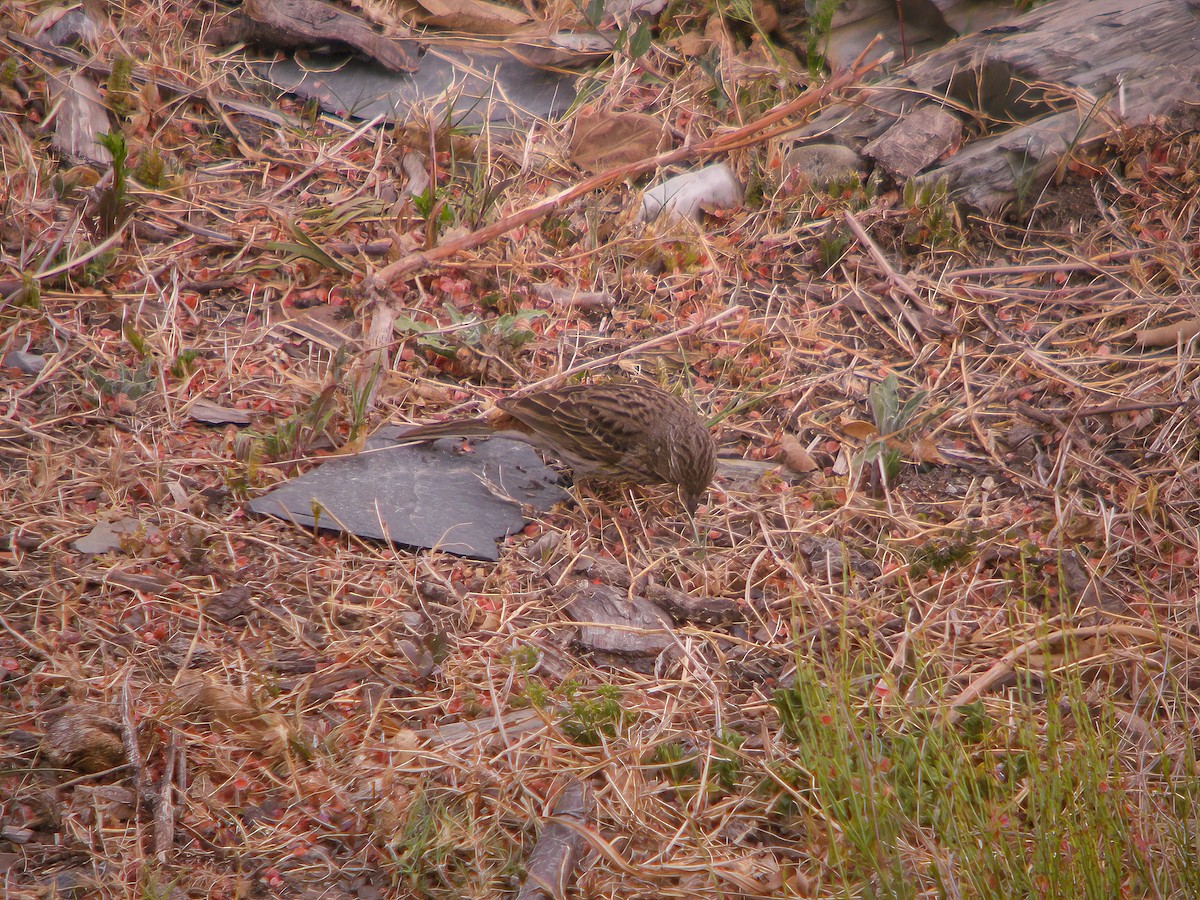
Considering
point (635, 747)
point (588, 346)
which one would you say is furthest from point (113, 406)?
point (635, 747)

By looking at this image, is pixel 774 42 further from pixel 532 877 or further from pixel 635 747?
pixel 532 877

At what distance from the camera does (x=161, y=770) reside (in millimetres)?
3361

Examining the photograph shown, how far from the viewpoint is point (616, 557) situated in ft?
14.8

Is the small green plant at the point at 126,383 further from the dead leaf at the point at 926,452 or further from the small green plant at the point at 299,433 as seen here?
the dead leaf at the point at 926,452

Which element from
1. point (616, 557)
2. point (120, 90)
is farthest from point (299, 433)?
point (120, 90)

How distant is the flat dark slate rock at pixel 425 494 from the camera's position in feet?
14.3

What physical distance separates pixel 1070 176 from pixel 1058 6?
1579mm

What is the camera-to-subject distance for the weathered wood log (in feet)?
20.3

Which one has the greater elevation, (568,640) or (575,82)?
(575,82)

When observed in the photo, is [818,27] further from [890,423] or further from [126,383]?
[126,383]

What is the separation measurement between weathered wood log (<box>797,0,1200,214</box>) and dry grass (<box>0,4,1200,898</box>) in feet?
0.88

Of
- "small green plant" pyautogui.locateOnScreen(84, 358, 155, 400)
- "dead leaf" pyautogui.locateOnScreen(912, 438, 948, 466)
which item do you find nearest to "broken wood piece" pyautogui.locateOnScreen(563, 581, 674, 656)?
"dead leaf" pyautogui.locateOnScreen(912, 438, 948, 466)

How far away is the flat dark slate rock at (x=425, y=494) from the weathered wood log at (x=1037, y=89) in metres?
3.33

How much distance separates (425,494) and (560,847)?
1896 millimetres
